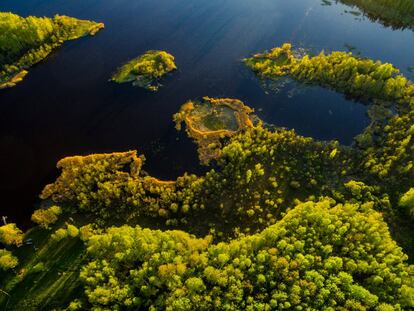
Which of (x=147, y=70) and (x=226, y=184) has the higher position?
(x=147, y=70)

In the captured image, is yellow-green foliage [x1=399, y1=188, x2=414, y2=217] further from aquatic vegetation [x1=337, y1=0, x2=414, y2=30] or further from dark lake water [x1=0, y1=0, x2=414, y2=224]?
aquatic vegetation [x1=337, y1=0, x2=414, y2=30]

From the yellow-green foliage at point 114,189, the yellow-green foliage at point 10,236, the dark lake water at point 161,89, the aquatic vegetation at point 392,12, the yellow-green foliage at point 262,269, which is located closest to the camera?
the yellow-green foliage at point 262,269

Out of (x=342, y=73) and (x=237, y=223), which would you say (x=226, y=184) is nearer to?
(x=237, y=223)

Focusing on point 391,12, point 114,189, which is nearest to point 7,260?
point 114,189

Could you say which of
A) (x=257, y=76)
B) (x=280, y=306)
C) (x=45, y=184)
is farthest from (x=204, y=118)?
(x=280, y=306)

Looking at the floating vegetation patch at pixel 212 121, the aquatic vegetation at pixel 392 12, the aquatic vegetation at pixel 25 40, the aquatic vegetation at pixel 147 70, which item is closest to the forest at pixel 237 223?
the floating vegetation patch at pixel 212 121

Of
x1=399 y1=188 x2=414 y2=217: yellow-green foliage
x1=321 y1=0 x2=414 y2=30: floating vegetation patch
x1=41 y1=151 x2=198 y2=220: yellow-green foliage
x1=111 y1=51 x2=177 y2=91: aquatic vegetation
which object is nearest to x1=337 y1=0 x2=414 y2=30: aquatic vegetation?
x1=321 y1=0 x2=414 y2=30: floating vegetation patch

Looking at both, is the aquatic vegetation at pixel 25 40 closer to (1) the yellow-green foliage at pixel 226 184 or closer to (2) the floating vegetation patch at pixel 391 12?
(1) the yellow-green foliage at pixel 226 184
